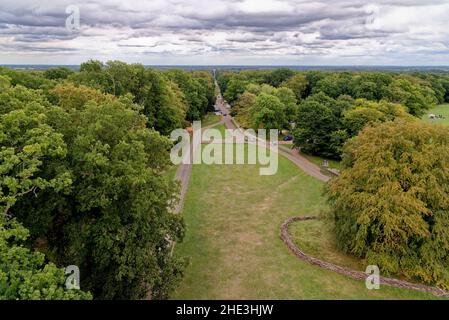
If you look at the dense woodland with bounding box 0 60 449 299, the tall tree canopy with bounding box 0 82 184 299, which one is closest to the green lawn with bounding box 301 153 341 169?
the dense woodland with bounding box 0 60 449 299

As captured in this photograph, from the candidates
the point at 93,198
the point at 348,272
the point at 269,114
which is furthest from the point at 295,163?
the point at 93,198

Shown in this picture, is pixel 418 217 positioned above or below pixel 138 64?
below

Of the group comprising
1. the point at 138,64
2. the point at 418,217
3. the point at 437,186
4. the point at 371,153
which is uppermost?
the point at 138,64

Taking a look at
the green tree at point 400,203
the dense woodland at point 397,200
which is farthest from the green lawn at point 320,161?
the green tree at point 400,203

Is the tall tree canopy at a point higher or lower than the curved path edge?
higher

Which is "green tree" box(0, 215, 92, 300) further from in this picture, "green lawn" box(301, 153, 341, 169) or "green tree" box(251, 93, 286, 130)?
"green tree" box(251, 93, 286, 130)

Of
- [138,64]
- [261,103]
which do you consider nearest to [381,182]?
[138,64]
